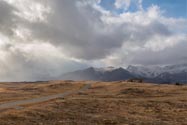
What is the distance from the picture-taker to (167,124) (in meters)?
46.6

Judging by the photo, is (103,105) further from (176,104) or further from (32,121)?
(32,121)

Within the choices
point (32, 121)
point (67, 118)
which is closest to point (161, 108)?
point (67, 118)

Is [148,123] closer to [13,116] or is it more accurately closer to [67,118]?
[67,118]

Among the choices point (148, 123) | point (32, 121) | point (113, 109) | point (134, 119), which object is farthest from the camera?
point (113, 109)

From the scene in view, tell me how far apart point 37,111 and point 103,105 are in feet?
65.8

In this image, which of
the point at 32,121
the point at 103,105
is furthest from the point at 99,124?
the point at 103,105

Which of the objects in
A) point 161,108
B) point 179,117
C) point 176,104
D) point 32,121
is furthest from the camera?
point 176,104

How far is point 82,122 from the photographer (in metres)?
44.7

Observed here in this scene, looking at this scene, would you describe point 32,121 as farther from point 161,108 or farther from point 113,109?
point 161,108

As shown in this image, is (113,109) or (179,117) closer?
(179,117)

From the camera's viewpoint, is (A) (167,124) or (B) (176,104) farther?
(B) (176,104)

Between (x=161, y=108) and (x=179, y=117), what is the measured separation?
11339 mm

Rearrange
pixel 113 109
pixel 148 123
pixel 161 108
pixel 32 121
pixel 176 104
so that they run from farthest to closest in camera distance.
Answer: pixel 176 104 → pixel 161 108 → pixel 113 109 → pixel 148 123 → pixel 32 121

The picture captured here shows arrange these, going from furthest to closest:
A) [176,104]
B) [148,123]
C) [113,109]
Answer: [176,104]
[113,109]
[148,123]
